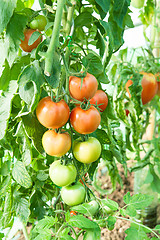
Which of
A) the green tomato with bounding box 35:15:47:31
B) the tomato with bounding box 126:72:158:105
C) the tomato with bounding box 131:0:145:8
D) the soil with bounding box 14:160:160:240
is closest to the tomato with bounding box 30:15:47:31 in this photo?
the green tomato with bounding box 35:15:47:31

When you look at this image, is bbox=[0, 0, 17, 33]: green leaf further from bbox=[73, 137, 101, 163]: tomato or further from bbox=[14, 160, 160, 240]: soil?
bbox=[14, 160, 160, 240]: soil

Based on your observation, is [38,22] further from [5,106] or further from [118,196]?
[118,196]

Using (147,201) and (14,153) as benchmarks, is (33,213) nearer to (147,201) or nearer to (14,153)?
(14,153)

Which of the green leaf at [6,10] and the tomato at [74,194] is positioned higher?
the green leaf at [6,10]

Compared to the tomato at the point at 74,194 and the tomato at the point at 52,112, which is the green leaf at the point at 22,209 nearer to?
Answer: the tomato at the point at 74,194

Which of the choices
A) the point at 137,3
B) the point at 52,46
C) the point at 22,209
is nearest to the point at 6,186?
the point at 22,209

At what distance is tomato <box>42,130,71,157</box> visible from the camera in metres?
0.62

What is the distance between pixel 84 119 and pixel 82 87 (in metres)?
0.08

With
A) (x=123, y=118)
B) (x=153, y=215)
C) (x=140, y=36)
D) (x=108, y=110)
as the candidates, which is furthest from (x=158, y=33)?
(x=153, y=215)

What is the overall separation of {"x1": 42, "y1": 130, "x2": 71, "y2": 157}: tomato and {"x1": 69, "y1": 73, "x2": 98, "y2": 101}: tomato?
102 millimetres

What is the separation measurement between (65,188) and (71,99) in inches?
9.5

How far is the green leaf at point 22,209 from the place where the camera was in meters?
0.82

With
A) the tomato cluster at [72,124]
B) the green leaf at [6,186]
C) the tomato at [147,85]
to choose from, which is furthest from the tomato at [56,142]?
the tomato at [147,85]

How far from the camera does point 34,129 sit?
0.66 meters
